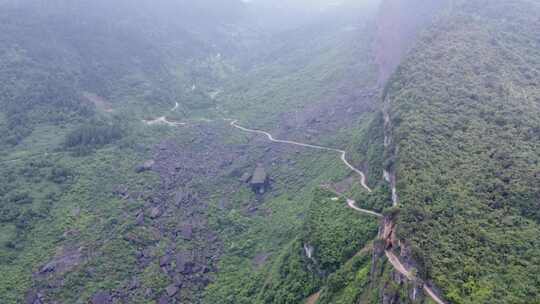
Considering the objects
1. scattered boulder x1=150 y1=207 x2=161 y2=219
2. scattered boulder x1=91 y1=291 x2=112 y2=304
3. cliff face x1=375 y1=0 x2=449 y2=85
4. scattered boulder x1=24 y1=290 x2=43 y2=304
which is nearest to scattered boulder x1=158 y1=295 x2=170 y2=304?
scattered boulder x1=91 y1=291 x2=112 y2=304

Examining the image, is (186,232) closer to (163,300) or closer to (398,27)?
(163,300)

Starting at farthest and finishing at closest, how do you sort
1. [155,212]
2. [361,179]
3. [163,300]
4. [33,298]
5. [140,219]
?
[155,212]
[140,219]
[361,179]
[163,300]
[33,298]

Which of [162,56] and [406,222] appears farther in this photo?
[162,56]

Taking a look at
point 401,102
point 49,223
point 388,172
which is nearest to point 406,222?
point 388,172

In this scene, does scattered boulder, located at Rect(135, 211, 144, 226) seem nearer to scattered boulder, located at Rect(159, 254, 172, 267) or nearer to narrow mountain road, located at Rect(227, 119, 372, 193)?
scattered boulder, located at Rect(159, 254, 172, 267)

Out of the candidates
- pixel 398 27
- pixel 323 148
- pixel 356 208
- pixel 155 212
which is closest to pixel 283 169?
pixel 323 148

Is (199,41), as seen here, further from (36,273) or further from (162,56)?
(36,273)
